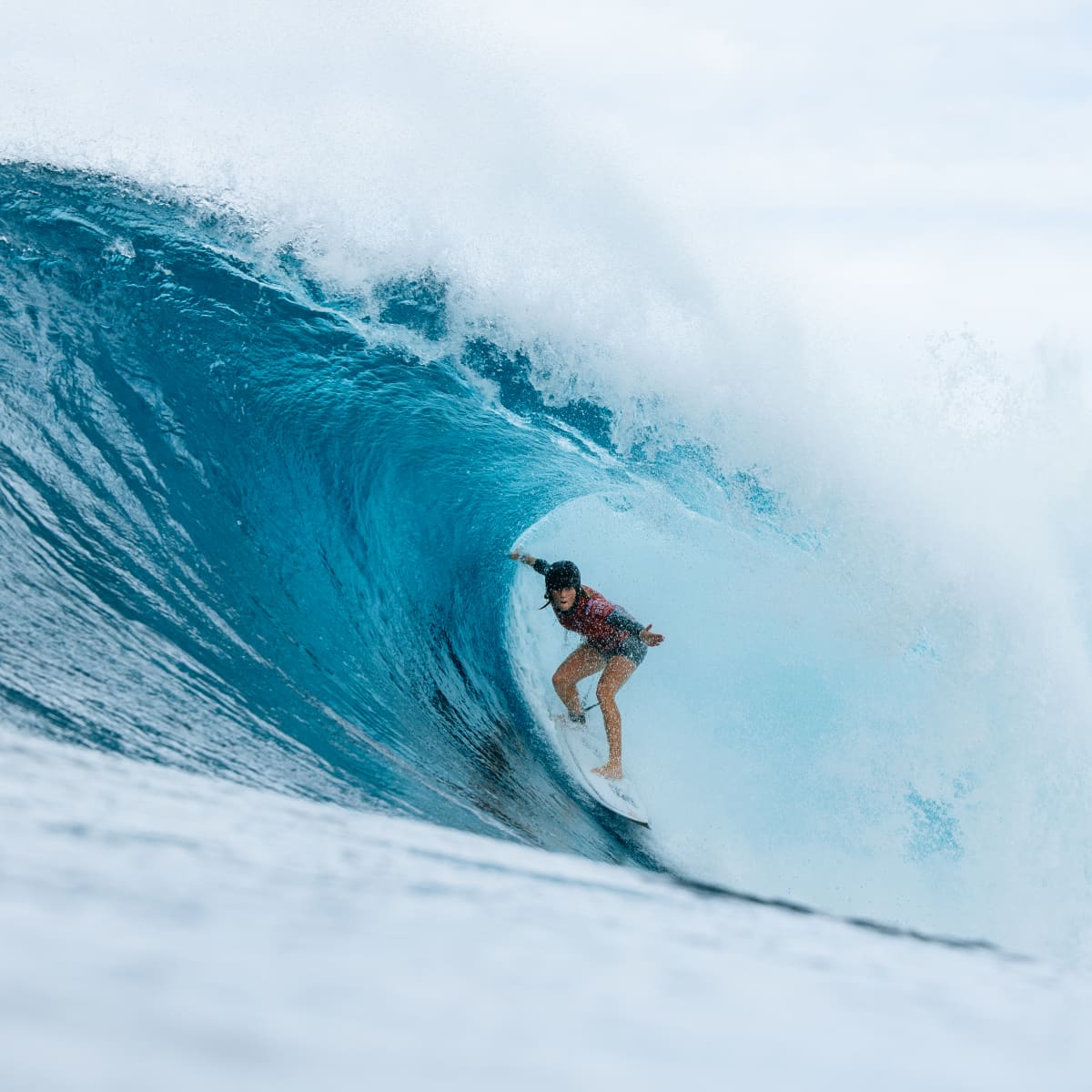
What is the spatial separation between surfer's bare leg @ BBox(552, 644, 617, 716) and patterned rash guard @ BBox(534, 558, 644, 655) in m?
0.25

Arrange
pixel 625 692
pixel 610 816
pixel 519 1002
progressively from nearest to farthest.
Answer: pixel 519 1002 → pixel 610 816 → pixel 625 692

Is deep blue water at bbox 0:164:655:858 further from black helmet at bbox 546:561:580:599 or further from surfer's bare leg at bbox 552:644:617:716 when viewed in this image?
black helmet at bbox 546:561:580:599

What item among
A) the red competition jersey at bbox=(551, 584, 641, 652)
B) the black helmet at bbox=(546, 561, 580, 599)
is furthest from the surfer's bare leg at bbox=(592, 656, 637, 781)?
the black helmet at bbox=(546, 561, 580, 599)

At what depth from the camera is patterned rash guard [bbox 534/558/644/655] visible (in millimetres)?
5516

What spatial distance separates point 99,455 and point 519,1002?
→ 4.62 m

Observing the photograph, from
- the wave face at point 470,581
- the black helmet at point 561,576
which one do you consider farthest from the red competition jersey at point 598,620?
the wave face at point 470,581

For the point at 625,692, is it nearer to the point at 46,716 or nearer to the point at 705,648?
the point at 705,648

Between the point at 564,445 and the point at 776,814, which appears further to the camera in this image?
the point at 564,445

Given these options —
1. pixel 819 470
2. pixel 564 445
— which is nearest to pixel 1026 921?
pixel 819 470

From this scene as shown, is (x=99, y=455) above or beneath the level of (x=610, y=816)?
above

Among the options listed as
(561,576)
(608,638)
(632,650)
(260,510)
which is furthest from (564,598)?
(260,510)

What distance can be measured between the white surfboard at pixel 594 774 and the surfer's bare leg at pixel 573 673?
0.12 meters

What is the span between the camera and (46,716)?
2.76 meters

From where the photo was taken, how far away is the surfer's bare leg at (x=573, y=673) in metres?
5.85
